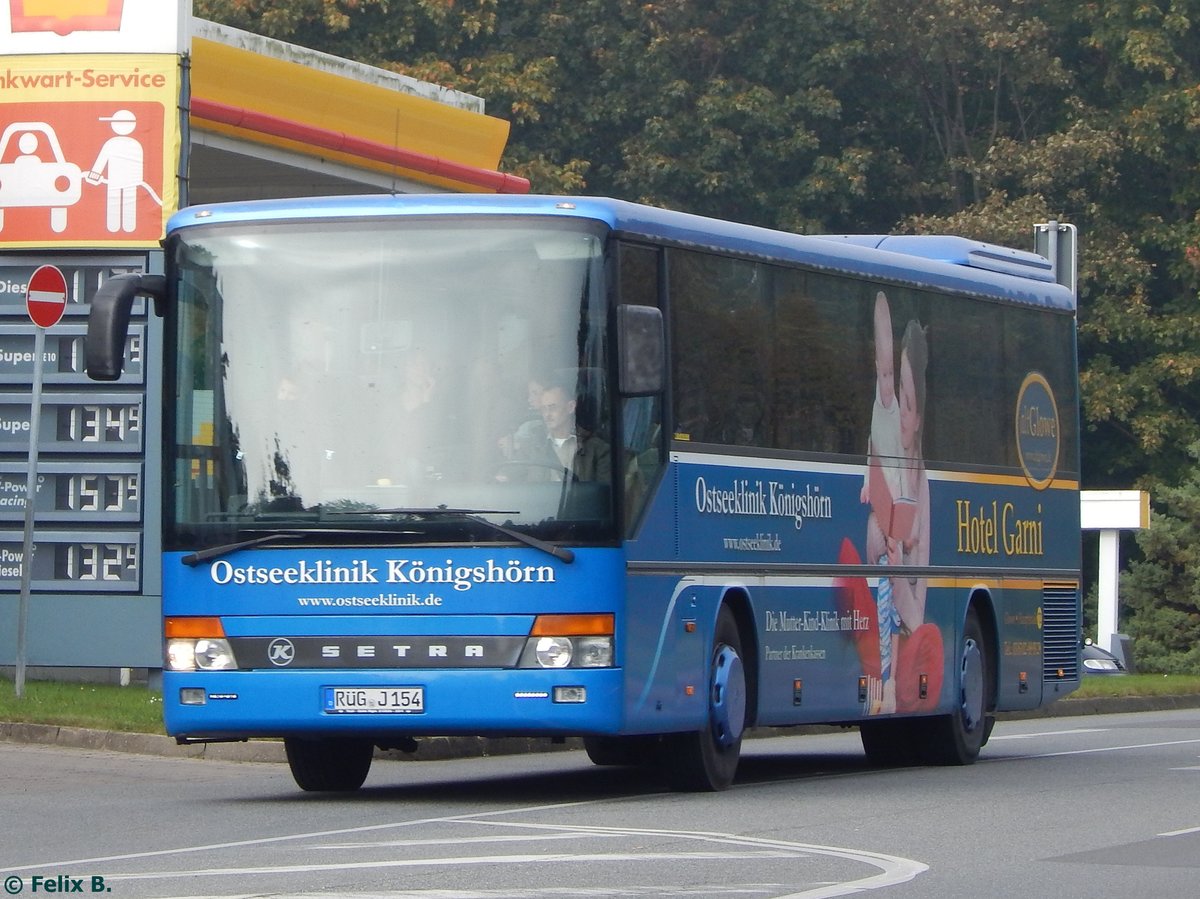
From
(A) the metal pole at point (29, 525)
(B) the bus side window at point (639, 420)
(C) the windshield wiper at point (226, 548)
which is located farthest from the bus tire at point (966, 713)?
(A) the metal pole at point (29, 525)

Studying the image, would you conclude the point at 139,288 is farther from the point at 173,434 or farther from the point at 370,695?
the point at 370,695

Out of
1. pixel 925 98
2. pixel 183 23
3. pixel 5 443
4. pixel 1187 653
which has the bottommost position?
pixel 1187 653

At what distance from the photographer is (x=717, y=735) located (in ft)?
44.3

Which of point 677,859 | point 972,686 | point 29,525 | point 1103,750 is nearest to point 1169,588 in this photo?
point 1103,750

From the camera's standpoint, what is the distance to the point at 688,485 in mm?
13242

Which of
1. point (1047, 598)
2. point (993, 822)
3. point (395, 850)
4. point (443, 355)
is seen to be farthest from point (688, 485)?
point (1047, 598)

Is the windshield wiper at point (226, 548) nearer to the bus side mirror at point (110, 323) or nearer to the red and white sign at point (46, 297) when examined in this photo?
the bus side mirror at point (110, 323)

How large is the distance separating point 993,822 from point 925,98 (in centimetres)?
3116

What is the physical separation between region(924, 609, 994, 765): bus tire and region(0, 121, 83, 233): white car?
324 inches

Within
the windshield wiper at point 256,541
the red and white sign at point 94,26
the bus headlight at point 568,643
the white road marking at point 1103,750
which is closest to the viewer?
the bus headlight at point 568,643

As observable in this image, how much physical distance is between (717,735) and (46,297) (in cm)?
724

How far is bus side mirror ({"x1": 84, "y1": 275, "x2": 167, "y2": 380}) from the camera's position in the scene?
41.4ft

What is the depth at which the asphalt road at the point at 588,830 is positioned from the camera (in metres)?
9.18

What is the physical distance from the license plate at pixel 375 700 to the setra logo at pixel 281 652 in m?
0.27
